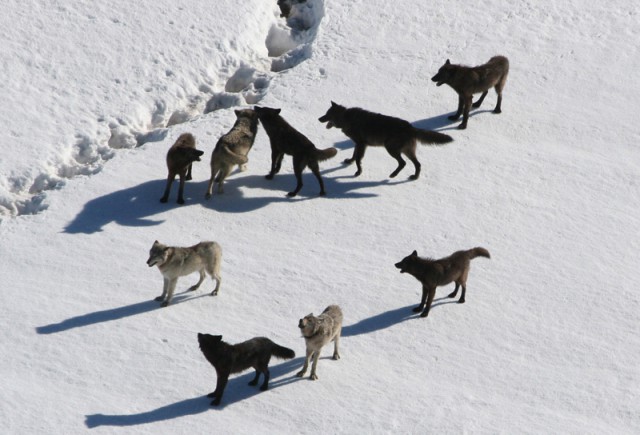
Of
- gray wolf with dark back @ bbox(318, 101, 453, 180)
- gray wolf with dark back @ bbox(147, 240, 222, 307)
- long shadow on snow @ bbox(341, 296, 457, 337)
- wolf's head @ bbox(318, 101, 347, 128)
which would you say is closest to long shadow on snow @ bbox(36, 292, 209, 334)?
gray wolf with dark back @ bbox(147, 240, 222, 307)

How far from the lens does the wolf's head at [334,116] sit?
21.1 metres

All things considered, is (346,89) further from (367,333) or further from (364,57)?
(367,333)

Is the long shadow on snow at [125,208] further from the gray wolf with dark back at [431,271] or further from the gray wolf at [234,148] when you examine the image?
the gray wolf with dark back at [431,271]

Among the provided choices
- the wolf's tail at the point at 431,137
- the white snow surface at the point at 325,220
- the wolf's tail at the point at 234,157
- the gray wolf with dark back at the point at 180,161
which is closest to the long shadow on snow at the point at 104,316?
the white snow surface at the point at 325,220

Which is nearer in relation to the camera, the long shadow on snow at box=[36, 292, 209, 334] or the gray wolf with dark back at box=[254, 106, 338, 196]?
the long shadow on snow at box=[36, 292, 209, 334]

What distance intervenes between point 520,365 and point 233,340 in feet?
14.1

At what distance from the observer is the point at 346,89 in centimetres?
2316

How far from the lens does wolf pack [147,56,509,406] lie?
605 inches

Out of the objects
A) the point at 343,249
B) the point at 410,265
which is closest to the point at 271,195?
the point at 343,249

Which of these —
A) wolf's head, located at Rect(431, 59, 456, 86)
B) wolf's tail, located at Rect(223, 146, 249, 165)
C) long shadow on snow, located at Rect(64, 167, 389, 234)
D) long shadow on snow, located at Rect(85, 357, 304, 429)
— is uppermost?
wolf's head, located at Rect(431, 59, 456, 86)

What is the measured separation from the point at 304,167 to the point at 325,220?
48.5 inches

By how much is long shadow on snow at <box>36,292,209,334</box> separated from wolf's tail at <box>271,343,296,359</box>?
7.33ft

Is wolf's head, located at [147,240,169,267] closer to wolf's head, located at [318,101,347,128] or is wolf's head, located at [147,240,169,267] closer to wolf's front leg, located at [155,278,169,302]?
wolf's front leg, located at [155,278,169,302]

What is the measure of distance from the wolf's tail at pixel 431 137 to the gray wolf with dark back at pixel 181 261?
515cm
